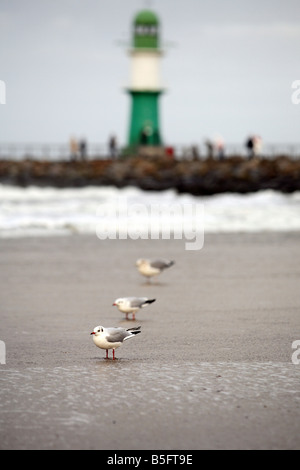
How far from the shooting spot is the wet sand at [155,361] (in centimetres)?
374

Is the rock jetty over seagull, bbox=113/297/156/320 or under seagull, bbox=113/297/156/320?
over

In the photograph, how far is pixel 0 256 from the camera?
34.7 ft

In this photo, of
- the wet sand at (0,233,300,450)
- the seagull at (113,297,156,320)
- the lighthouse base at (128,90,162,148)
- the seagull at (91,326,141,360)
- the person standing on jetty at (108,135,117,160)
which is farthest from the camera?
the lighthouse base at (128,90,162,148)

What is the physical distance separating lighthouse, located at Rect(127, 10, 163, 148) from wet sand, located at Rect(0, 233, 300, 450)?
30.6m

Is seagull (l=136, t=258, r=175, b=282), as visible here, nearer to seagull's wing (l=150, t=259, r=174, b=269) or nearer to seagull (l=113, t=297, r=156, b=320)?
seagull's wing (l=150, t=259, r=174, b=269)

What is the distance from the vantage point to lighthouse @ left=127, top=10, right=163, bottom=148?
130 feet

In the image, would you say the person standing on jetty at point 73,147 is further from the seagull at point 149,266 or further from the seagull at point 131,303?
the seagull at point 131,303

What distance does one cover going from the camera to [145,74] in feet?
129

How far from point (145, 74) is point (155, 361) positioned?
116 feet

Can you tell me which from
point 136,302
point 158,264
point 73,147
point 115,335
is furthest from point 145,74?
point 115,335

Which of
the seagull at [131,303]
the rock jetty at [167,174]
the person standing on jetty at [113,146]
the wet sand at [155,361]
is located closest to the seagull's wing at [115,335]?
the wet sand at [155,361]

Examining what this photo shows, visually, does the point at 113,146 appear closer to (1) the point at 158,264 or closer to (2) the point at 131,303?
(1) the point at 158,264

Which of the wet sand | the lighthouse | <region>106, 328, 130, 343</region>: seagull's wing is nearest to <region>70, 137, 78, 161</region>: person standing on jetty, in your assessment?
the lighthouse

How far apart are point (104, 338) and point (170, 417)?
113 centimetres
